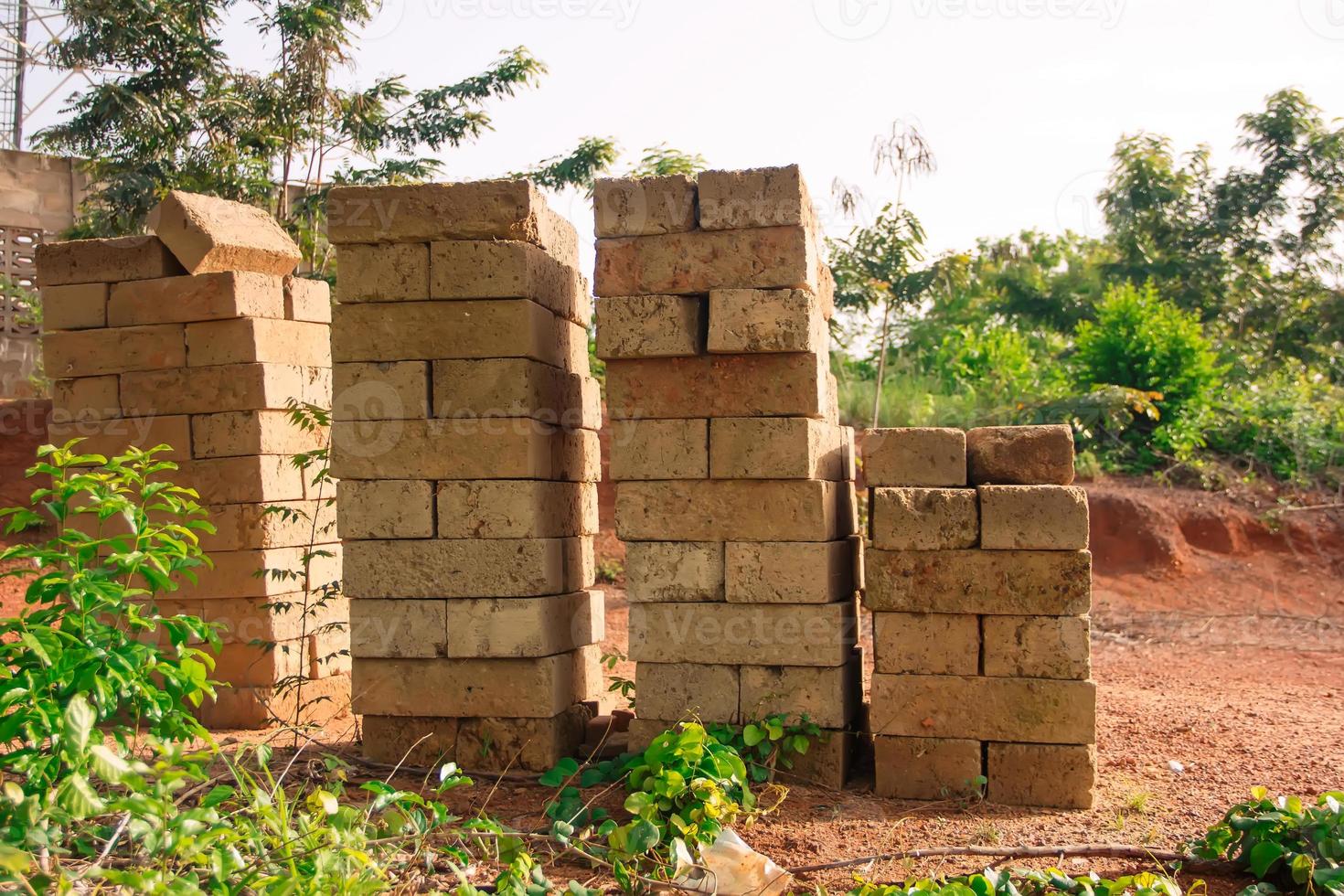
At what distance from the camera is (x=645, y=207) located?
6004mm

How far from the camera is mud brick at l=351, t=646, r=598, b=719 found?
6.19 m

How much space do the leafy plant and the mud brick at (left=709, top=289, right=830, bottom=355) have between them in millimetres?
2849

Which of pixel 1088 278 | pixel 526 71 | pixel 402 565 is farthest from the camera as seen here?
pixel 1088 278

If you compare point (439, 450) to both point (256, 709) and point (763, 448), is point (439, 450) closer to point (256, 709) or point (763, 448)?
point (763, 448)

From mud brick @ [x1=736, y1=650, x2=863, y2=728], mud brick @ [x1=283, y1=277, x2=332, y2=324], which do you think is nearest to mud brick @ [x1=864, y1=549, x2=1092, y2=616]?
mud brick @ [x1=736, y1=650, x2=863, y2=728]

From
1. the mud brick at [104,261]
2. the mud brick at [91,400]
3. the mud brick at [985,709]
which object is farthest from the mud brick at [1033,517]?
the mud brick at [91,400]

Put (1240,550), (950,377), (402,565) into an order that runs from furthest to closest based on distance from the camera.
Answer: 1. (950,377)
2. (1240,550)
3. (402,565)

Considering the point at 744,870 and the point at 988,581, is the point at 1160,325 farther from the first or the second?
the point at 744,870

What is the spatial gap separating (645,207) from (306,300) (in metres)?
3.26

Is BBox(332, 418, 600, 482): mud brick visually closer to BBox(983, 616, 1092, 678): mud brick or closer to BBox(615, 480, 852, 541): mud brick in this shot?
BBox(615, 480, 852, 541): mud brick

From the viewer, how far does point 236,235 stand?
25.7 ft

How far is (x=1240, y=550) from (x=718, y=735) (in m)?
10.2

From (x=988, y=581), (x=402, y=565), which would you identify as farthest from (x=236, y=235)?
(x=988, y=581)

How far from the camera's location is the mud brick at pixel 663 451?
19.6ft
